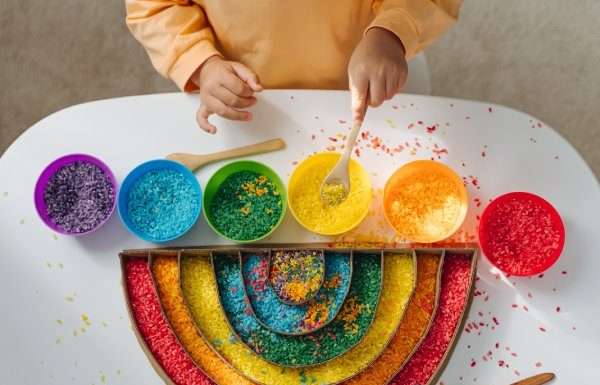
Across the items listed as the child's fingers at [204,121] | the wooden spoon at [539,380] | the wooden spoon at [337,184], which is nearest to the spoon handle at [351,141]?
the wooden spoon at [337,184]

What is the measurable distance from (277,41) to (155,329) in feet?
1.73

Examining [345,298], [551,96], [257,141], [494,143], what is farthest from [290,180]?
[551,96]

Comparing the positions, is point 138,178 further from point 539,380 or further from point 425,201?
point 539,380

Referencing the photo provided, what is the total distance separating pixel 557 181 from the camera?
1005 millimetres

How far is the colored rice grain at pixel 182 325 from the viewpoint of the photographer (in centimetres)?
96

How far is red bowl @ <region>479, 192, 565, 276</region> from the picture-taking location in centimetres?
96

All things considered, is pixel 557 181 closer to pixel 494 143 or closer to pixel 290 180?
pixel 494 143

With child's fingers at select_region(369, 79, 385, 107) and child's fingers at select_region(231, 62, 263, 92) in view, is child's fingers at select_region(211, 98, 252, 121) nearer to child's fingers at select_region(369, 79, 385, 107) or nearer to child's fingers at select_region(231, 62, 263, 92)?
child's fingers at select_region(231, 62, 263, 92)

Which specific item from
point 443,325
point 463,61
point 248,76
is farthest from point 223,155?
point 463,61

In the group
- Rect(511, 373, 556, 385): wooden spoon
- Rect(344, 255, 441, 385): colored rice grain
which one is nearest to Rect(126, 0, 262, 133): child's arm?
Result: Rect(344, 255, 441, 385): colored rice grain

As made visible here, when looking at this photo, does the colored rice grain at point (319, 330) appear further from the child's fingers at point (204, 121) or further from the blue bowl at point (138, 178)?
the child's fingers at point (204, 121)

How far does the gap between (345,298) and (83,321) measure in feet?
1.46

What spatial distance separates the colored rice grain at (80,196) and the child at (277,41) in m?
0.20

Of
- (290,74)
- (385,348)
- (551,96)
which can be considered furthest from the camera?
(551,96)
